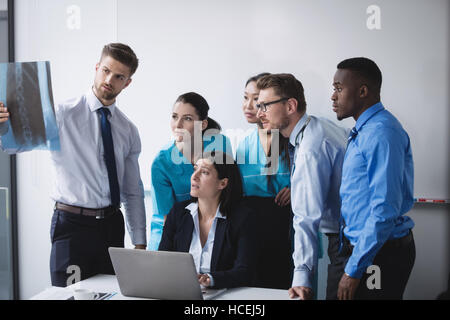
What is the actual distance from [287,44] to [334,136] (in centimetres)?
71

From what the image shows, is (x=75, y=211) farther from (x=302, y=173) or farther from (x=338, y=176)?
(x=338, y=176)

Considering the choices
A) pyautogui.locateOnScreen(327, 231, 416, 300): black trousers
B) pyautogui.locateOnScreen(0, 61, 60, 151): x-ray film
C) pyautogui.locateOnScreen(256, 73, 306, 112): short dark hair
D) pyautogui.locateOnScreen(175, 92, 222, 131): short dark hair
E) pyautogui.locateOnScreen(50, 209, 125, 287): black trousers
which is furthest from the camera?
pyautogui.locateOnScreen(175, 92, 222, 131): short dark hair

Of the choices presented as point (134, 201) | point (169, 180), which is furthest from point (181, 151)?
point (134, 201)

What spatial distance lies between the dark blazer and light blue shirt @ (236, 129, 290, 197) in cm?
36

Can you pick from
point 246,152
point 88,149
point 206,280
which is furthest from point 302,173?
point 88,149

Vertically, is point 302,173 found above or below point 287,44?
below

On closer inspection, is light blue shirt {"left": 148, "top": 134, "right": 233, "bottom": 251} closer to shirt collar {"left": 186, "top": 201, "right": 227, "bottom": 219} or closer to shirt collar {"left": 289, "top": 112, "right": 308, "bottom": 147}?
shirt collar {"left": 186, "top": 201, "right": 227, "bottom": 219}

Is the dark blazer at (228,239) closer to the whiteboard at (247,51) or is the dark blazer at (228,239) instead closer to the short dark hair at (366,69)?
the whiteboard at (247,51)

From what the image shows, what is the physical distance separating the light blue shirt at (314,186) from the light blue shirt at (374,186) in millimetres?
194

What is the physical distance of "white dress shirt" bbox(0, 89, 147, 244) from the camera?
8.23 ft

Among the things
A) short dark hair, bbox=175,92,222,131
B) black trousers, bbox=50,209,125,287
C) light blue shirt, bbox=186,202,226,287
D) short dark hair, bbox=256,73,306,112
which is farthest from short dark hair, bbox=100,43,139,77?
light blue shirt, bbox=186,202,226,287

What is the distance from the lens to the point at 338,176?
7.55 ft

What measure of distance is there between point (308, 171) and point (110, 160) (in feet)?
3.93

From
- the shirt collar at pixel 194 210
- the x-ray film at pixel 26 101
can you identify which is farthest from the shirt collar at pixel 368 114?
the x-ray film at pixel 26 101
